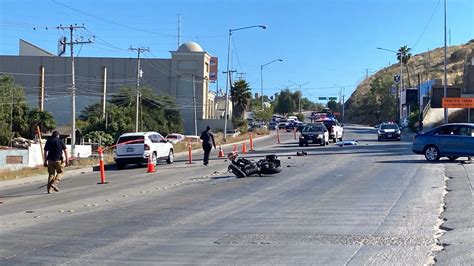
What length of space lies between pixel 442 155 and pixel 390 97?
119329 mm

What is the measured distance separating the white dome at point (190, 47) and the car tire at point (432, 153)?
76.7 metres

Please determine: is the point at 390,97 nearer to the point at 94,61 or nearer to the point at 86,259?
the point at 94,61

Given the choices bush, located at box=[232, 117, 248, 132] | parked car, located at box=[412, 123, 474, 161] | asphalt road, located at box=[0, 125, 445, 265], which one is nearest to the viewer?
asphalt road, located at box=[0, 125, 445, 265]

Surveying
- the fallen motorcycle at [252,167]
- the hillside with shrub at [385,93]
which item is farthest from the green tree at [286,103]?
the fallen motorcycle at [252,167]

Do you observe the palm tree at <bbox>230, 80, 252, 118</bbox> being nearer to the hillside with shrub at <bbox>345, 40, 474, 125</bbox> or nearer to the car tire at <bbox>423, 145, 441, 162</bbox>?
→ the hillside with shrub at <bbox>345, 40, 474, 125</bbox>

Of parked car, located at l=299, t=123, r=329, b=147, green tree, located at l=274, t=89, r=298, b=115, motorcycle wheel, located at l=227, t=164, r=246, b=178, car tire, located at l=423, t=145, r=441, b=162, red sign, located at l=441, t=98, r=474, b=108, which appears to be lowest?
motorcycle wheel, located at l=227, t=164, r=246, b=178

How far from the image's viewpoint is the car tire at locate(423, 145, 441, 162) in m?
27.5

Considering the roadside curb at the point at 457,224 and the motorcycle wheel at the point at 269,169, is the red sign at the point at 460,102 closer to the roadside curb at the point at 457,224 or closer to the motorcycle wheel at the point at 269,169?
the motorcycle wheel at the point at 269,169

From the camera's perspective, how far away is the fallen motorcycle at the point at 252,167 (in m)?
21.3

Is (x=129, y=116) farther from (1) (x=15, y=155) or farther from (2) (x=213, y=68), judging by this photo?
(2) (x=213, y=68)

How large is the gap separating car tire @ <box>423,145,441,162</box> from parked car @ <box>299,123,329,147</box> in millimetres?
18125

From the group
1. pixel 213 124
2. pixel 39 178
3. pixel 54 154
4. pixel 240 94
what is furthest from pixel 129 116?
pixel 54 154

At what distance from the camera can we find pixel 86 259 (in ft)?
28.5

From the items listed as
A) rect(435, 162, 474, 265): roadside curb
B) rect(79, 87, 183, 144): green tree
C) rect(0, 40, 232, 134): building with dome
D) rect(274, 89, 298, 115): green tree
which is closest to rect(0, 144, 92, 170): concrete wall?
rect(79, 87, 183, 144): green tree
